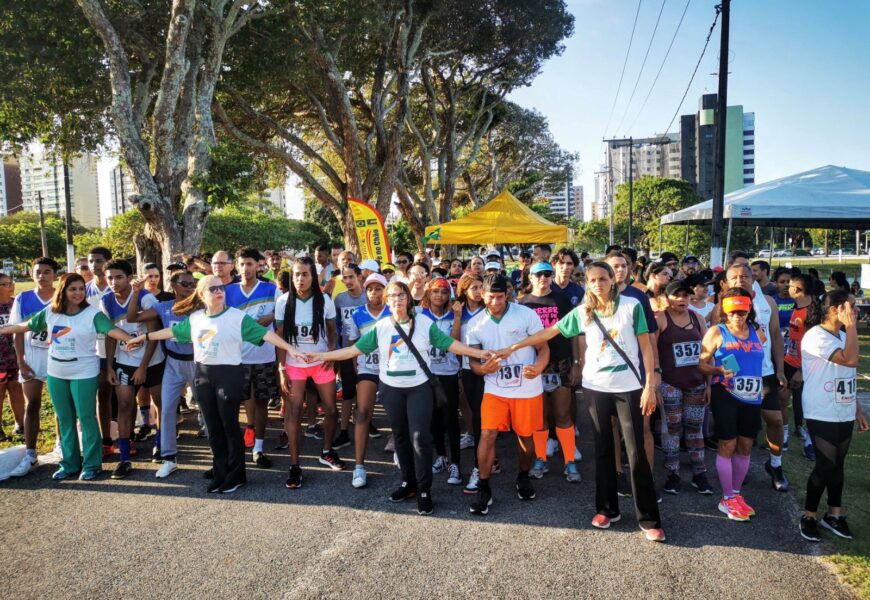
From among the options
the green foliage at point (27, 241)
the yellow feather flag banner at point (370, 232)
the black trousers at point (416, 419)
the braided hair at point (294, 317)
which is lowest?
the black trousers at point (416, 419)

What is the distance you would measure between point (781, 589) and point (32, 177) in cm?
15433

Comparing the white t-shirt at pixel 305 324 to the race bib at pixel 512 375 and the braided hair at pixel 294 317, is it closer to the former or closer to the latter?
the braided hair at pixel 294 317

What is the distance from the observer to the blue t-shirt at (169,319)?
18.0 feet

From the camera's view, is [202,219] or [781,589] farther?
[202,219]

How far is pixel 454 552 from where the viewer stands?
375cm

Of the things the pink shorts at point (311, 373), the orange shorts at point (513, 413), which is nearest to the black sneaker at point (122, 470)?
the pink shorts at point (311, 373)

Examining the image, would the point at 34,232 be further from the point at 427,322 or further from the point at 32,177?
the point at 32,177

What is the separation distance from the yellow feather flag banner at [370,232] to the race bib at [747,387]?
7.94 m

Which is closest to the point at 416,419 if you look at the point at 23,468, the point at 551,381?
the point at 551,381

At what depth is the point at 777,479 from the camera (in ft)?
15.6

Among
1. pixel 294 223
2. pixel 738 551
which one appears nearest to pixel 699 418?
pixel 738 551

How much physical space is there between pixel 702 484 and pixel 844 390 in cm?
135

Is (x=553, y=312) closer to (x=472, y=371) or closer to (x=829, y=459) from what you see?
(x=472, y=371)

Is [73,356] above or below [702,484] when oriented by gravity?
above
